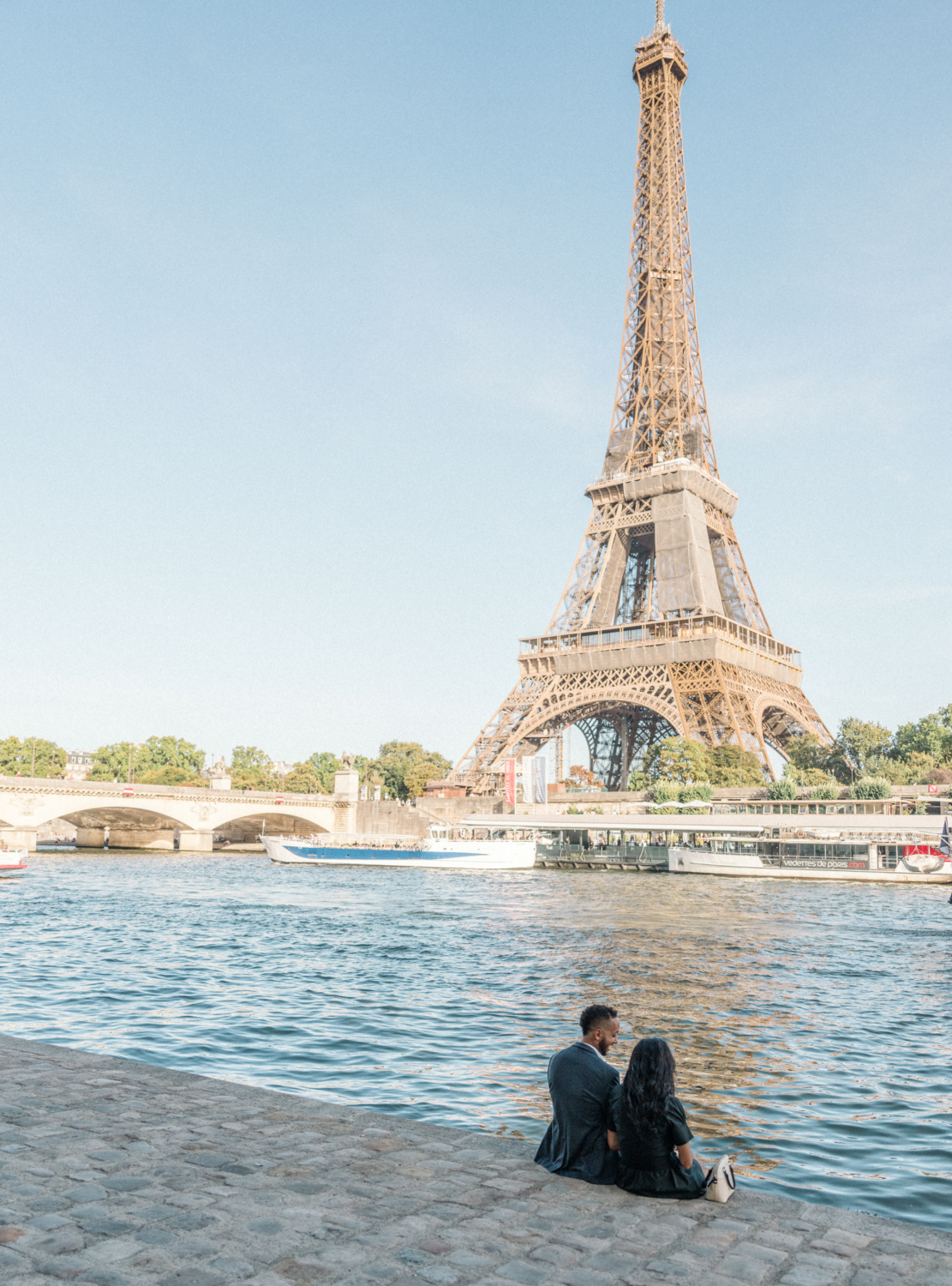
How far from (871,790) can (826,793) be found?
317 centimetres

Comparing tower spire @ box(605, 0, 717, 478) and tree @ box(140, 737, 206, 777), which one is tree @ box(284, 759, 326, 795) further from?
tower spire @ box(605, 0, 717, 478)

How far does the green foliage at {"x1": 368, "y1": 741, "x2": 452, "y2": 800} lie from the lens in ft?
424

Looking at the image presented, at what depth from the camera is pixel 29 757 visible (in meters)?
137

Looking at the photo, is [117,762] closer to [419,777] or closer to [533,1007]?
[419,777]

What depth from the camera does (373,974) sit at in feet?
79.2

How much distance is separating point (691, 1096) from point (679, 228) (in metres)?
103

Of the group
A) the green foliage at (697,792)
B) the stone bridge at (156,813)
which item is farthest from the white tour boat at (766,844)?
the stone bridge at (156,813)

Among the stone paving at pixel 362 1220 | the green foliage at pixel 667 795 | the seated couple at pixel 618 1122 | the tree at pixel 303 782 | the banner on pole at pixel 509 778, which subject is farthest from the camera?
the tree at pixel 303 782

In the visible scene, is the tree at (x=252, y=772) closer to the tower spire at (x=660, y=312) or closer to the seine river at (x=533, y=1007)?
the tower spire at (x=660, y=312)

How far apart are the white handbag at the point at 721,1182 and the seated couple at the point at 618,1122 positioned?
12 centimetres

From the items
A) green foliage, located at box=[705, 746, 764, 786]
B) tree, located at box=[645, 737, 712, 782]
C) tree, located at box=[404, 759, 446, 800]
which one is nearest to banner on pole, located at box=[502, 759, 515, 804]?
tree, located at box=[645, 737, 712, 782]

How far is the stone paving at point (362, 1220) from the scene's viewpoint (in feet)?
19.6

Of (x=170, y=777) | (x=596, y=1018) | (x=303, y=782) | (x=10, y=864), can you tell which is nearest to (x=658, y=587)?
(x=10, y=864)

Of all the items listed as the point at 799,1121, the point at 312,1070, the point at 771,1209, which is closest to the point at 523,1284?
the point at 771,1209
